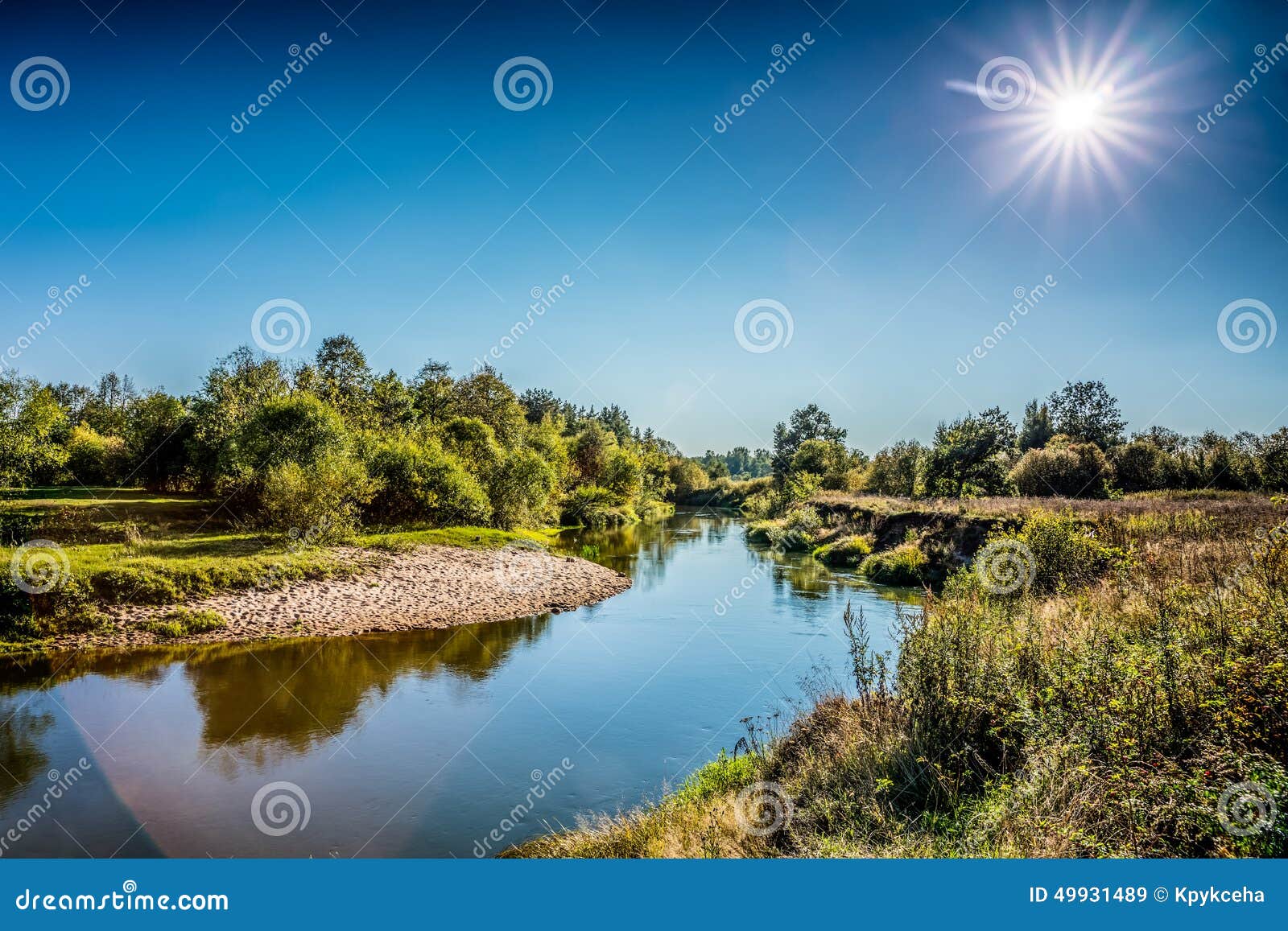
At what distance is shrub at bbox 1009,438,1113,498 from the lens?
33.7m

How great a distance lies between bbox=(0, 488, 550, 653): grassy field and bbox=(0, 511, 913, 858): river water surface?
5.14 ft

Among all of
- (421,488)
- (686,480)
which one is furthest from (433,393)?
(686,480)

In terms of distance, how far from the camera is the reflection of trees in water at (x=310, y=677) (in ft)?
35.8

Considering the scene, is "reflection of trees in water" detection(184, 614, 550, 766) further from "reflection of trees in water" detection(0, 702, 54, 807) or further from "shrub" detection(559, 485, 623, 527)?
"shrub" detection(559, 485, 623, 527)

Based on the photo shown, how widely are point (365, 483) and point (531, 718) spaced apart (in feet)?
57.0

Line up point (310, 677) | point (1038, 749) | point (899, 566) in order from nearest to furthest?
point (1038, 749) → point (310, 677) → point (899, 566)

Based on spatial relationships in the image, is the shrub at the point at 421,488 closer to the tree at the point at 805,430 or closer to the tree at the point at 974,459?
the tree at the point at 974,459

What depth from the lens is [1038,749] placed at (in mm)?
5785

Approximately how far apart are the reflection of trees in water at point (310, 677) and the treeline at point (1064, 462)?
2639 centimetres

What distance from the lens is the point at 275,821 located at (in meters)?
8.21

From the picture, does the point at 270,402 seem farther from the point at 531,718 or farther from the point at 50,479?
the point at 50,479

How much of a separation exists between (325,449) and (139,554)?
8793 mm

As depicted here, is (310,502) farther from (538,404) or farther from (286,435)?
(538,404)

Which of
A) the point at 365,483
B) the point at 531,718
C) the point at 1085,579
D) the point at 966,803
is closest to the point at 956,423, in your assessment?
the point at 1085,579
